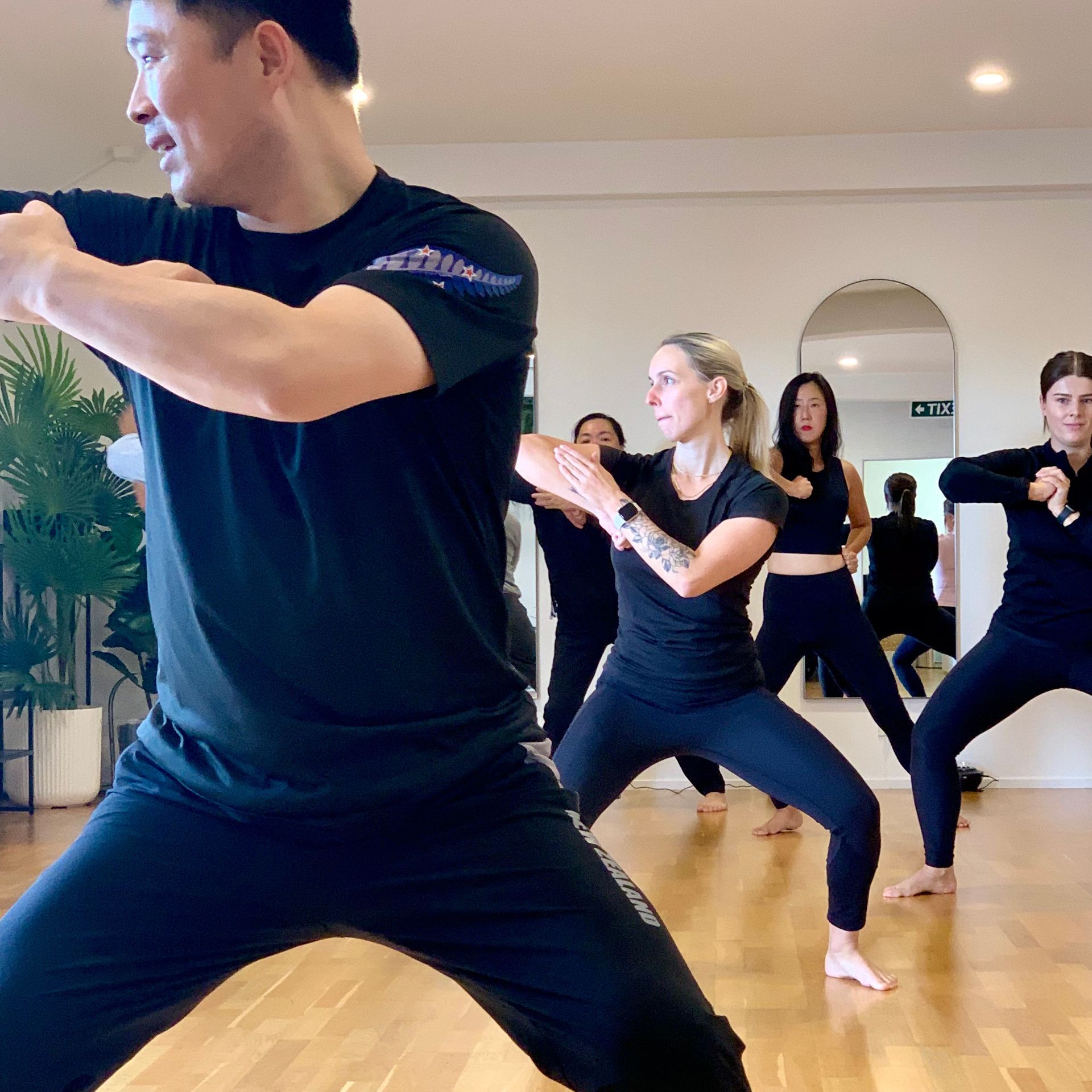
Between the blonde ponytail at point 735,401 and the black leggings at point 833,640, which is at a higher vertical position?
the blonde ponytail at point 735,401

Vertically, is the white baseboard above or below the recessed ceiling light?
below

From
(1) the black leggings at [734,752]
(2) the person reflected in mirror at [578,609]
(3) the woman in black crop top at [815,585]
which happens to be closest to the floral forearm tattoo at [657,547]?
(1) the black leggings at [734,752]

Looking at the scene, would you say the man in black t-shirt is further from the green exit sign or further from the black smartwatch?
the green exit sign

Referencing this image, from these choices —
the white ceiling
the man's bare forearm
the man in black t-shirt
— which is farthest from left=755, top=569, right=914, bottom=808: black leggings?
the man's bare forearm

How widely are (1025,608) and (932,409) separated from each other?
245cm

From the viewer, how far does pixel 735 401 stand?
117 inches

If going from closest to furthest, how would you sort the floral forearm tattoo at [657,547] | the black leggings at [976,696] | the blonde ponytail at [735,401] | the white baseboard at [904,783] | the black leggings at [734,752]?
the black leggings at [734,752] → the floral forearm tattoo at [657,547] → the blonde ponytail at [735,401] → the black leggings at [976,696] → the white baseboard at [904,783]

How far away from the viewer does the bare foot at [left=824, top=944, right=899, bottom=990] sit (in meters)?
2.72

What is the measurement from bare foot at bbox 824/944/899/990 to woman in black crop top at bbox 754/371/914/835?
3.90 feet

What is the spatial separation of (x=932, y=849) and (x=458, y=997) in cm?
152

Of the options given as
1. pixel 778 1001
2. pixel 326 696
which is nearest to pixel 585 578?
pixel 778 1001

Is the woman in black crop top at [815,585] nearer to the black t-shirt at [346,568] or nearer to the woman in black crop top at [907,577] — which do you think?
the woman in black crop top at [907,577]

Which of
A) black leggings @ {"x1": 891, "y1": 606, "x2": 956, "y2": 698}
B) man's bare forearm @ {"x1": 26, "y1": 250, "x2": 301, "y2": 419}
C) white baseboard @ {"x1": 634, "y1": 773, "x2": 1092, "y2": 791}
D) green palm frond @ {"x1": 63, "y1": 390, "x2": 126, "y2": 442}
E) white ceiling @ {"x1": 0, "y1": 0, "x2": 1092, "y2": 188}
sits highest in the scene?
white ceiling @ {"x1": 0, "y1": 0, "x2": 1092, "y2": 188}

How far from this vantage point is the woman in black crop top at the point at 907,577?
5.64m
